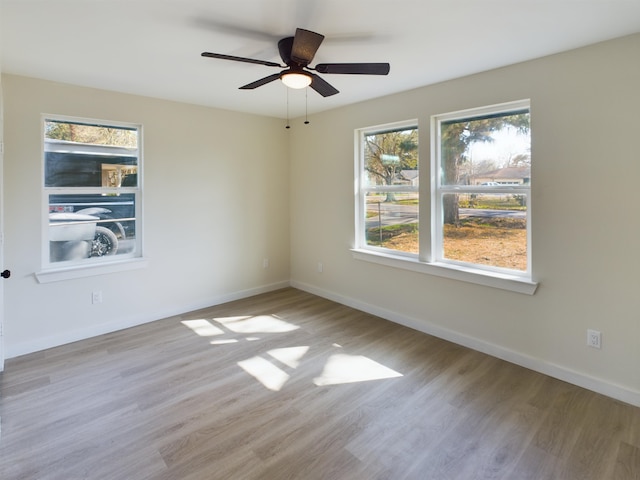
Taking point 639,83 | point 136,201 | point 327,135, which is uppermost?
point 327,135

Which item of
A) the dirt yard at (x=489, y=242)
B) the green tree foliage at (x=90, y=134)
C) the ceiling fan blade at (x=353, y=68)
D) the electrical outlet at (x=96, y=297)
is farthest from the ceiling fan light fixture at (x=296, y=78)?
the electrical outlet at (x=96, y=297)

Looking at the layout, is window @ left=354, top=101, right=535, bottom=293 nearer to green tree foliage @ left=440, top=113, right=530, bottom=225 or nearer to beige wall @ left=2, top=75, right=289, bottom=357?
green tree foliage @ left=440, top=113, right=530, bottom=225

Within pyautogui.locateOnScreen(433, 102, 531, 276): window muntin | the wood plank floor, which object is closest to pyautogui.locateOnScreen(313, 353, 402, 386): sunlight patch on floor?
the wood plank floor

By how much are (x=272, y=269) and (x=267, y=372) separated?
234 centimetres

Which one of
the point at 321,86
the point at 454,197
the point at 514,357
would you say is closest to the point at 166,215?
the point at 321,86

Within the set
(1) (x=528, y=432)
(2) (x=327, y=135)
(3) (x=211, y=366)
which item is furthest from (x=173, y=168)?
(1) (x=528, y=432)

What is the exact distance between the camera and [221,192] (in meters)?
4.36

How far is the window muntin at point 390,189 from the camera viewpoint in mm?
3695

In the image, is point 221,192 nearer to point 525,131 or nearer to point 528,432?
point 525,131

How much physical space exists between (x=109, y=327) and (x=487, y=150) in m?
4.02

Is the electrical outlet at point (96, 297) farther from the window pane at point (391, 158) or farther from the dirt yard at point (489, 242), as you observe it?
the dirt yard at point (489, 242)

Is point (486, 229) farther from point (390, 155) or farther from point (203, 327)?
point (203, 327)

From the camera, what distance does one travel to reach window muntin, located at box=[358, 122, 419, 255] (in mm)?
3695

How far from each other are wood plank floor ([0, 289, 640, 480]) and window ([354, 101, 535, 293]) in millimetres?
843
